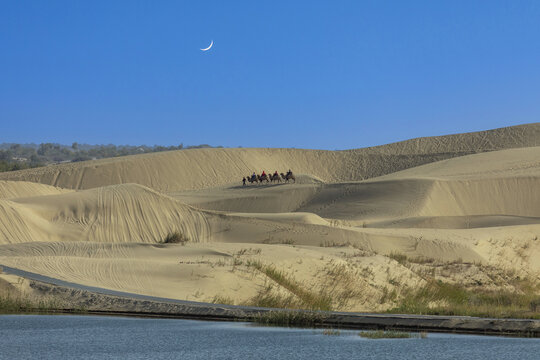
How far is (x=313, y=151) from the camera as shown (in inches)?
4023

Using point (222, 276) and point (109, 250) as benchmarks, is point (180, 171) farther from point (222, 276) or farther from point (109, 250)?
point (222, 276)

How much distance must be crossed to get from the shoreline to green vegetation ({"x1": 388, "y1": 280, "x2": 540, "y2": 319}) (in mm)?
1437

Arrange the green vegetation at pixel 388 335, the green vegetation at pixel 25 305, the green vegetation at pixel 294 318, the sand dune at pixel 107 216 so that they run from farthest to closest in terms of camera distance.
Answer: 1. the sand dune at pixel 107 216
2. the green vegetation at pixel 25 305
3. the green vegetation at pixel 294 318
4. the green vegetation at pixel 388 335

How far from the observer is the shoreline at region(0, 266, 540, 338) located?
11.9 m

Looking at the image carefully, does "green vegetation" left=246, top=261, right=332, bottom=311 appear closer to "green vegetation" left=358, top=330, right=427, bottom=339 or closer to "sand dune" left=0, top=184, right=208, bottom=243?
"green vegetation" left=358, top=330, right=427, bottom=339

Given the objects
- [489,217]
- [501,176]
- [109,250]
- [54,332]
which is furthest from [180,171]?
[54,332]

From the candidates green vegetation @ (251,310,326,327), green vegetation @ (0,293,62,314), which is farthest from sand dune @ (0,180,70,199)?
green vegetation @ (251,310,326,327)

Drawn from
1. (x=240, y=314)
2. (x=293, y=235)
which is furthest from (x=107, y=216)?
(x=240, y=314)

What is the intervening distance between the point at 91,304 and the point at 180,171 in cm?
7449

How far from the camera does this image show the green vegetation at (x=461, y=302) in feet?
47.2

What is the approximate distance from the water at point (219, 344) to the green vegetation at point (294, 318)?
464 mm

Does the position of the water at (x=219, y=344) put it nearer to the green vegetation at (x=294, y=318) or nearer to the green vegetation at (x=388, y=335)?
the green vegetation at (x=388, y=335)

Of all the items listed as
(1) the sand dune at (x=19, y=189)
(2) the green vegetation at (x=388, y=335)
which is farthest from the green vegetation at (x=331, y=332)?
(1) the sand dune at (x=19, y=189)

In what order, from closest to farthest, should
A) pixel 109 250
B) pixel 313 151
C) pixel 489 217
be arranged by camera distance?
pixel 109 250, pixel 489 217, pixel 313 151
